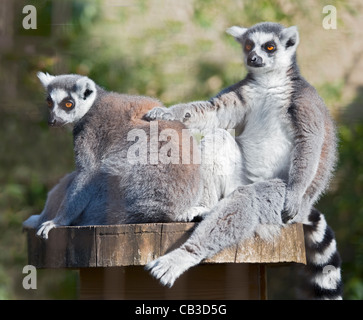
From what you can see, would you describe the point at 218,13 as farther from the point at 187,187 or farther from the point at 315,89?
the point at 187,187

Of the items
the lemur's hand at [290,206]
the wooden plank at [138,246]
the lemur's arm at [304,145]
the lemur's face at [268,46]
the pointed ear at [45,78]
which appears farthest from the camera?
the pointed ear at [45,78]

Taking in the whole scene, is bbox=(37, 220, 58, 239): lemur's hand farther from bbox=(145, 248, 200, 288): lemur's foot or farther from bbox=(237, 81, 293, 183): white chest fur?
bbox=(237, 81, 293, 183): white chest fur

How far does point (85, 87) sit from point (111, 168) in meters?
0.54

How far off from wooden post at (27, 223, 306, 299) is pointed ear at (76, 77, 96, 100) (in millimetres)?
886

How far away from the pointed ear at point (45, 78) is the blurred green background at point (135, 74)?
253mm

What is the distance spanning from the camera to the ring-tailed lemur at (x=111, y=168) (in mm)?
2535

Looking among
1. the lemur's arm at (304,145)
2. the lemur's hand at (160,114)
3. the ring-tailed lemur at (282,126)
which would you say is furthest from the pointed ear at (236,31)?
the lemur's hand at (160,114)

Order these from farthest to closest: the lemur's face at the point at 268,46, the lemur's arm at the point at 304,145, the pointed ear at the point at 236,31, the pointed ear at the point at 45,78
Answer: the pointed ear at the point at 45,78 → the pointed ear at the point at 236,31 → the lemur's face at the point at 268,46 → the lemur's arm at the point at 304,145

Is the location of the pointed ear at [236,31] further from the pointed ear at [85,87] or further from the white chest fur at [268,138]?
the pointed ear at [85,87]

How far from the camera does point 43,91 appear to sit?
3.09 metres

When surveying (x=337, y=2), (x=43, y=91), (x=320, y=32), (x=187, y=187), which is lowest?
(x=187, y=187)
